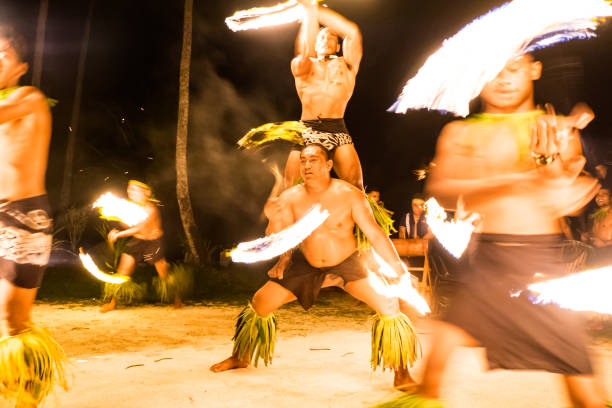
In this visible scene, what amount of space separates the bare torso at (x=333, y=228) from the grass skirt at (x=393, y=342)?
55 cm

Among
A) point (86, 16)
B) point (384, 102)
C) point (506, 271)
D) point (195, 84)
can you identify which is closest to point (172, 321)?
point (506, 271)

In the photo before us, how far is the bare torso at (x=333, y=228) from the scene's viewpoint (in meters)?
3.37

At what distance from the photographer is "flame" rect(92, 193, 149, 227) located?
238 inches

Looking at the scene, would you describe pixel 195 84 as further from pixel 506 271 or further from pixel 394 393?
pixel 506 271

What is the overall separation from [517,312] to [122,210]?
5.45 m

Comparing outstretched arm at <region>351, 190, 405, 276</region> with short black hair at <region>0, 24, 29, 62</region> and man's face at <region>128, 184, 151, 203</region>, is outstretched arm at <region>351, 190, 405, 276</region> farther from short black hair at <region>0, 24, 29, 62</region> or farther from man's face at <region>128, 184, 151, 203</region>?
man's face at <region>128, 184, 151, 203</region>

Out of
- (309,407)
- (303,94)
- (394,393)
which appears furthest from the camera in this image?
(303,94)

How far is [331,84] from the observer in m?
3.74

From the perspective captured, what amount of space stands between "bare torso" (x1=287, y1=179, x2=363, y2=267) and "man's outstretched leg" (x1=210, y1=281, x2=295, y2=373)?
1.36 feet

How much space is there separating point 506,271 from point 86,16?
51.1 ft

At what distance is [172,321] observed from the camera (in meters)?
5.87

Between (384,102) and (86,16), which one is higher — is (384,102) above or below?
below

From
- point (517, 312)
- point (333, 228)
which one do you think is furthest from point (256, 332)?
point (517, 312)

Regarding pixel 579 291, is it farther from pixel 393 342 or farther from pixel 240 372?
pixel 240 372
